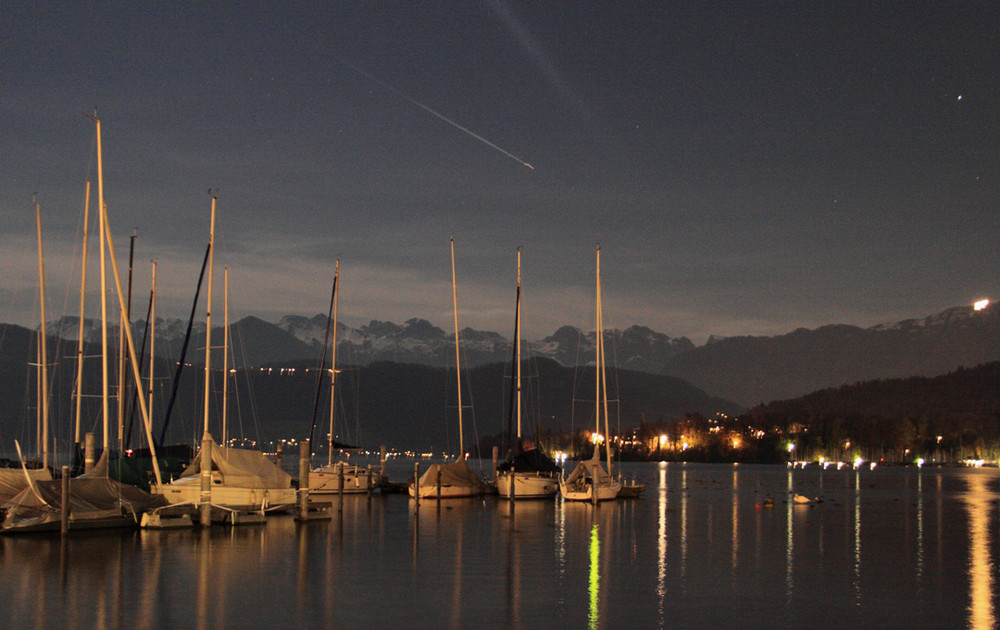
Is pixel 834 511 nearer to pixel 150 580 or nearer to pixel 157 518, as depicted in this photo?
pixel 157 518

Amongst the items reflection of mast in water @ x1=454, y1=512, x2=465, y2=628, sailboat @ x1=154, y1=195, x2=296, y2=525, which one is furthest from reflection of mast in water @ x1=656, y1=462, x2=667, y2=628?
sailboat @ x1=154, y1=195, x2=296, y2=525

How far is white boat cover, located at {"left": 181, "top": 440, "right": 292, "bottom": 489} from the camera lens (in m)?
42.3

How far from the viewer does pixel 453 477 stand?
64.3 meters

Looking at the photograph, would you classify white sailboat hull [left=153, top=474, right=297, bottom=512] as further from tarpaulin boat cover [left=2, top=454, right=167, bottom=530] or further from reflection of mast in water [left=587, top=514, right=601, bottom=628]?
reflection of mast in water [left=587, top=514, right=601, bottom=628]

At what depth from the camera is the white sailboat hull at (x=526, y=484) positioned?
62.3m

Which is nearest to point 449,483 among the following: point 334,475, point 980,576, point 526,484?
point 526,484

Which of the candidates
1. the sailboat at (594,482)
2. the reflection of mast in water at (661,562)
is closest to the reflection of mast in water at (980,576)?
the reflection of mast in water at (661,562)

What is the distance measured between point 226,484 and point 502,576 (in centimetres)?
1882

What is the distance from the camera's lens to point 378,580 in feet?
87.1

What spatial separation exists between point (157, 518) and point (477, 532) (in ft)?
41.1

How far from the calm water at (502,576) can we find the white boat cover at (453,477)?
15.6 meters

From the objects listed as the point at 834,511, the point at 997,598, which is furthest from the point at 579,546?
the point at 834,511

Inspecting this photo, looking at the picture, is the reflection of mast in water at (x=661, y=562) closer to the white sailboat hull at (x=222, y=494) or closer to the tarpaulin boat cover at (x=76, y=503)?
the white sailboat hull at (x=222, y=494)

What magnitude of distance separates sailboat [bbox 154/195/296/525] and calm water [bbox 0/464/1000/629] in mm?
1239
